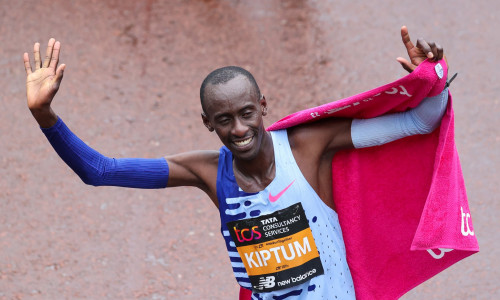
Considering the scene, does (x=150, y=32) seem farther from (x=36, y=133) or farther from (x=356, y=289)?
(x=356, y=289)

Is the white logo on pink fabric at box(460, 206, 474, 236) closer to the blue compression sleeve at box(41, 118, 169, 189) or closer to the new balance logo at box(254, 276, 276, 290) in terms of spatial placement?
the new balance logo at box(254, 276, 276, 290)

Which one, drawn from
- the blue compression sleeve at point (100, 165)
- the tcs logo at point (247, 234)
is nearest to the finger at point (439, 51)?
the tcs logo at point (247, 234)

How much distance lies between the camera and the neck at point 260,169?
3.51 m

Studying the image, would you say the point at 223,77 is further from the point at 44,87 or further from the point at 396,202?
the point at 396,202

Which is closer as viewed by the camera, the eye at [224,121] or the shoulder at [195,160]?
the eye at [224,121]

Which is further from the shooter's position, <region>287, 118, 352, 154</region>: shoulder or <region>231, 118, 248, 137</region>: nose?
<region>287, 118, 352, 154</region>: shoulder

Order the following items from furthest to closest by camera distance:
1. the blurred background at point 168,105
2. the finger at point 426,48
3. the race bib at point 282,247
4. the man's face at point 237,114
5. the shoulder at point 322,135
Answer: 1. the blurred background at point 168,105
2. the shoulder at point 322,135
3. the race bib at point 282,247
4. the man's face at point 237,114
5. the finger at point 426,48

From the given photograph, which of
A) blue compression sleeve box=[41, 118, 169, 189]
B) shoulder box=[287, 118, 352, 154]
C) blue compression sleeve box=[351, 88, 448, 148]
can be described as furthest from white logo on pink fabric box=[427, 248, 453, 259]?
blue compression sleeve box=[41, 118, 169, 189]

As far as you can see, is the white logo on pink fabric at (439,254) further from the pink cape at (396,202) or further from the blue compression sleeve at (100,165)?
the blue compression sleeve at (100,165)

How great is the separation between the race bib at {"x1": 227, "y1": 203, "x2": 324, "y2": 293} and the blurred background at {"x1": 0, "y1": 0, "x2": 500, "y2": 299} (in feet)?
7.76

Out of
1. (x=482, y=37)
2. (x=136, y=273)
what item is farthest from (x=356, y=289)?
(x=482, y=37)

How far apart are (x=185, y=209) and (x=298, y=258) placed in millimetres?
3176

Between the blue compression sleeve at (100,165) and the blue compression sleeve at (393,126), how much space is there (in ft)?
3.05

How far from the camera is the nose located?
131 inches
